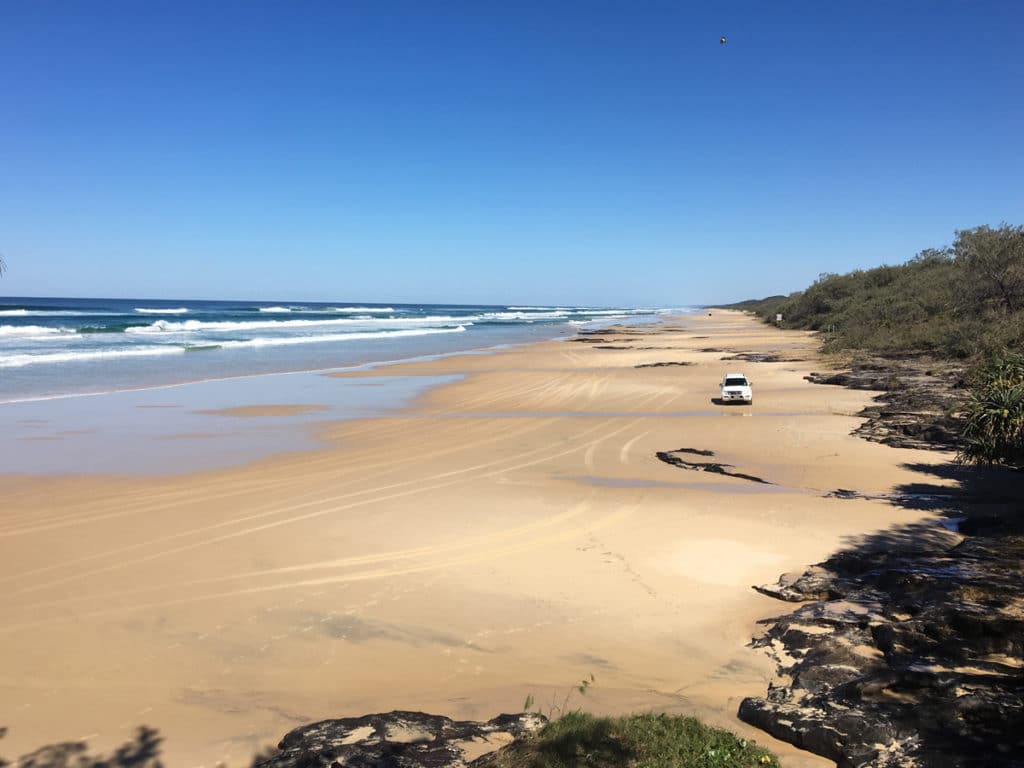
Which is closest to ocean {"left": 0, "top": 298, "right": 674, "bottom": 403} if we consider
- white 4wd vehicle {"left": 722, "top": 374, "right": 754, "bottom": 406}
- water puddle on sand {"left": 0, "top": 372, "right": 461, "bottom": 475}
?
water puddle on sand {"left": 0, "top": 372, "right": 461, "bottom": 475}

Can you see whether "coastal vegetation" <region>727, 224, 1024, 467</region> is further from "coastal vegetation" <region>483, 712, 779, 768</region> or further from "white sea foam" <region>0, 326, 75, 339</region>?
"white sea foam" <region>0, 326, 75, 339</region>

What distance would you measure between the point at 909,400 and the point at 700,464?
901 centimetres

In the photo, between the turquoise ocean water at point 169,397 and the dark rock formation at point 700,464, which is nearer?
the dark rock formation at point 700,464

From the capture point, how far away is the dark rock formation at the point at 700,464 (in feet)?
44.5

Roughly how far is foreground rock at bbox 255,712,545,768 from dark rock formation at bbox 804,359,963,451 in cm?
1371

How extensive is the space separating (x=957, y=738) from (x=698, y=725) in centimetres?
168

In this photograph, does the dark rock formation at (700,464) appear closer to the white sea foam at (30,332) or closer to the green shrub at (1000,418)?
the green shrub at (1000,418)

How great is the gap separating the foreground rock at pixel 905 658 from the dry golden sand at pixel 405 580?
35cm

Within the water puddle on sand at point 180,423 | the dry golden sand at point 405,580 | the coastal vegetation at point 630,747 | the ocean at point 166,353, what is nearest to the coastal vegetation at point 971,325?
the dry golden sand at point 405,580

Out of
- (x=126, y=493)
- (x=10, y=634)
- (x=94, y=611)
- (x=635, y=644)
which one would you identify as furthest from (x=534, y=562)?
(x=126, y=493)

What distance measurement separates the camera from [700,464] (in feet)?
47.8

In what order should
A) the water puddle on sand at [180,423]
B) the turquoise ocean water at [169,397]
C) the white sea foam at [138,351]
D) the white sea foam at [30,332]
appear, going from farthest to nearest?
1. the white sea foam at [30,332]
2. the white sea foam at [138,351]
3. the turquoise ocean water at [169,397]
4. the water puddle on sand at [180,423]

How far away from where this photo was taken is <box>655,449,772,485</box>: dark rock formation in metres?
13.6

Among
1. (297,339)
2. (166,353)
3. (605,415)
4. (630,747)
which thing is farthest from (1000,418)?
(297,339)
